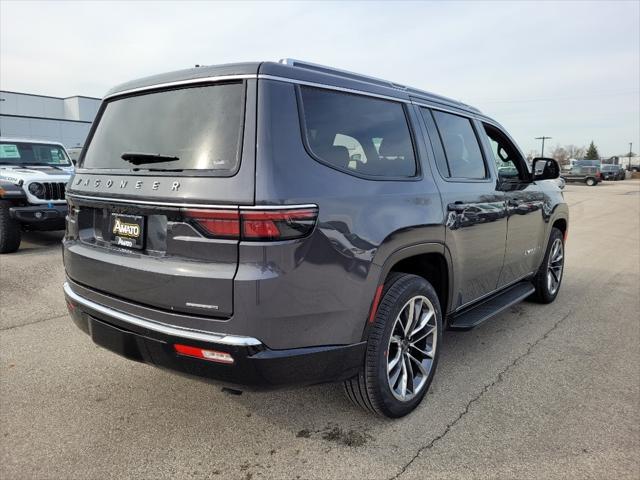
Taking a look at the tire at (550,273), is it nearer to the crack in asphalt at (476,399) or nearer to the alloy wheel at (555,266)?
the alloy wheel at (555,266)

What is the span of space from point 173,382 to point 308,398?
3.06 feet

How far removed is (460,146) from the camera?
3.65 metres

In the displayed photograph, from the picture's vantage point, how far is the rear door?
10.7ft

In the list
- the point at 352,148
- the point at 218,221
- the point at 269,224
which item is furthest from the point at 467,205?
the point at 218,221

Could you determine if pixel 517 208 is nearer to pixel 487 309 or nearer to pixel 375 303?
pixel 487 309

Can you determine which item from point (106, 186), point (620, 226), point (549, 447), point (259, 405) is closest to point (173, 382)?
point (259, 405)

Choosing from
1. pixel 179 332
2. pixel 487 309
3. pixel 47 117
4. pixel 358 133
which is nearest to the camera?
pixel 179 332

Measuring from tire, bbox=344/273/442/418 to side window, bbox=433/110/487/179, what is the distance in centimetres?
99

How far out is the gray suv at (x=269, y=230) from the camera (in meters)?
2.14

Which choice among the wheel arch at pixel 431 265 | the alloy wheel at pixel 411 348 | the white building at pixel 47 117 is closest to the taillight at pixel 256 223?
the wheel arch at pixel 431 265

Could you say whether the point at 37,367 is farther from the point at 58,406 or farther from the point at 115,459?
the point at 115,459

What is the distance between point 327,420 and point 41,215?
6.60 m

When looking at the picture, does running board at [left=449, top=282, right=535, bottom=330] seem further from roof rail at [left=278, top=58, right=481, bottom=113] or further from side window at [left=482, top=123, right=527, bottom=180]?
roof rail at [left=278, top=58, right=481, bottom=113]

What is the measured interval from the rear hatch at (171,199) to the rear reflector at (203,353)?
0.55 feet
